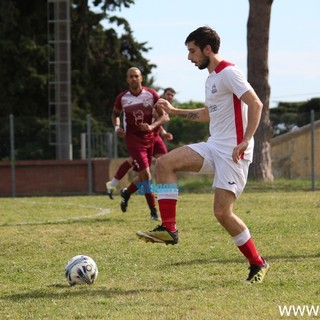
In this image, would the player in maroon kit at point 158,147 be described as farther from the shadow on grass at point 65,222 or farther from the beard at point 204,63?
the beard at point 204,63

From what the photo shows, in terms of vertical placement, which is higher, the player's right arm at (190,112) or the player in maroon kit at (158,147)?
the player's right arm at (190,112)

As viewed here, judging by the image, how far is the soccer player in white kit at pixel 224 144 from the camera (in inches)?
311

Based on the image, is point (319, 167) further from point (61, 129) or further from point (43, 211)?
point (43, 211)

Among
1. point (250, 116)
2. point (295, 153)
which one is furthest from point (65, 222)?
point (295, 153)

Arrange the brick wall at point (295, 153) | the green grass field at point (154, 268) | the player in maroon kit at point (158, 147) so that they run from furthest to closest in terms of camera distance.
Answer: the brick wall at point (295, 153), the player in maroon kit at point (158, 147), the green grass field at point (154, 268)

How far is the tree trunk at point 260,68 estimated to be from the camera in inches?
974

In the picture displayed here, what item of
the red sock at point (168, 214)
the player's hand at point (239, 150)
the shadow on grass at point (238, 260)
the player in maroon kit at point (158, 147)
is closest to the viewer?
the player's hand at point (239, 150)

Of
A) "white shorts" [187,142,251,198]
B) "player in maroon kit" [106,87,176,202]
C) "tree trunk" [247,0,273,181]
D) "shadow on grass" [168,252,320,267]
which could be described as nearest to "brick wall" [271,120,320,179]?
"tree trunk" [247,0,273,181]

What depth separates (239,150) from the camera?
307 inches

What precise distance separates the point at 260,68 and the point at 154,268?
643 inches

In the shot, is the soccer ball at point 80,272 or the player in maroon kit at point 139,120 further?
the player in maroon kit at point 139,120

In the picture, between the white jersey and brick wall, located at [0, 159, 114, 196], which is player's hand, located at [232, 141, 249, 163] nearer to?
the white jersey

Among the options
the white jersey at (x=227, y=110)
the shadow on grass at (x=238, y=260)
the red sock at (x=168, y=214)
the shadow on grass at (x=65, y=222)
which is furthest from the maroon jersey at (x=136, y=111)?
the white jersey at (x=227, y=110)

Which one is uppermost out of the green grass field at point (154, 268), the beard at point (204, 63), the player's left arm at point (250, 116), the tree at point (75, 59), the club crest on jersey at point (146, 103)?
the tree at point (75, 59)
